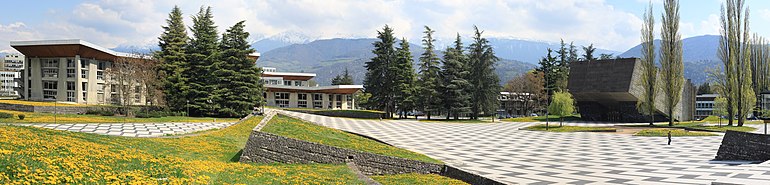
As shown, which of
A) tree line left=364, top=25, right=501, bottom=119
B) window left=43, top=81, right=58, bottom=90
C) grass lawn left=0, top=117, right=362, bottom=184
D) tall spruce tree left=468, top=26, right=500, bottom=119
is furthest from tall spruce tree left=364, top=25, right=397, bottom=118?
grass lawn left=0, top=117, right=362, bottom=184

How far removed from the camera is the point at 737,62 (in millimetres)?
35031

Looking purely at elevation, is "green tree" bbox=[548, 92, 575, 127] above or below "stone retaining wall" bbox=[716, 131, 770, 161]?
above

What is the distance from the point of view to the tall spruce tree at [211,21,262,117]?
3800 centimetres

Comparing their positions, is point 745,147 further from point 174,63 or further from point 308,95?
point 308,95

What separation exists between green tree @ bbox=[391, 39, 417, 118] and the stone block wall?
115 feet

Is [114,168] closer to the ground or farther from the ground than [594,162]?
farther from the ground

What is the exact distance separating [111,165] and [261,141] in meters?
5.10

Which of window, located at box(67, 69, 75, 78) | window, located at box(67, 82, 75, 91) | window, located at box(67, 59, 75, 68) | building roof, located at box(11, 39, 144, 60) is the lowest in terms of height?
window, located at box(67, 82, 75, 91)

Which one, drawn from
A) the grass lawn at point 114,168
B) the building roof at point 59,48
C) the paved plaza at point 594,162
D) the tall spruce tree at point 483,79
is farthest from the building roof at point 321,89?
the grass lawn at point 114,168

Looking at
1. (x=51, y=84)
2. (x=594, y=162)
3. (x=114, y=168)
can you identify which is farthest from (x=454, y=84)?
(x=114, y=168)

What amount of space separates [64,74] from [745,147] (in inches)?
1873

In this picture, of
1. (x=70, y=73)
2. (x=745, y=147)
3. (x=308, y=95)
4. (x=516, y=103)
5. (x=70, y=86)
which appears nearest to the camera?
(x=745, y=147)

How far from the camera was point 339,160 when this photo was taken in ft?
42.9

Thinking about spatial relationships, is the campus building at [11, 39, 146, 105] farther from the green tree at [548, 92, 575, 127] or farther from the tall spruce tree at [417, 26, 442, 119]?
the green tree at [548, 92, 575, 127]
